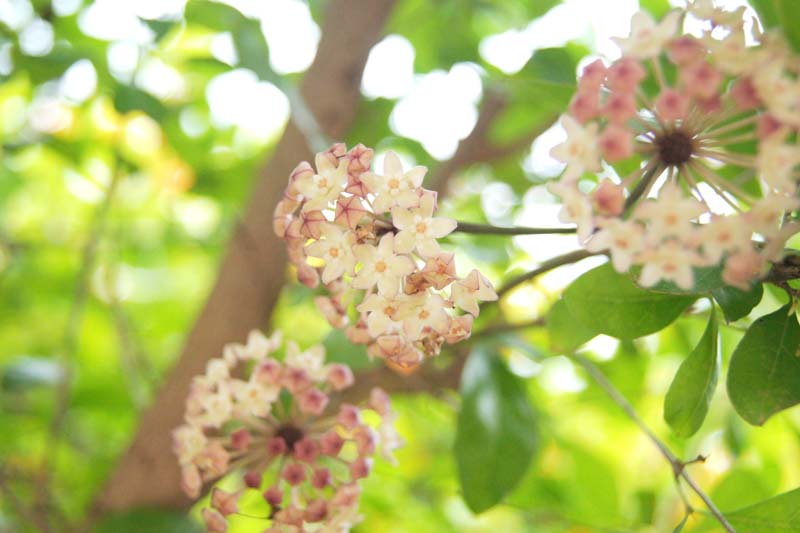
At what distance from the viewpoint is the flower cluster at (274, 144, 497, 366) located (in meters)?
0.58

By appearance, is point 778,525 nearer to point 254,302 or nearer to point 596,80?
point 596,80

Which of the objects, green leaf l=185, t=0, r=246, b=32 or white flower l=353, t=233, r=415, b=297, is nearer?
white flower l=353, t=233, r=415, b=297

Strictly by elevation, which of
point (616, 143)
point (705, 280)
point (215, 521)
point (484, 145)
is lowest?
point (484, 145)

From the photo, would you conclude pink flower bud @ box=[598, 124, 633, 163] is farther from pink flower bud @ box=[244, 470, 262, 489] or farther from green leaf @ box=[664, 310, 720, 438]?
pink flower bud @ box=[244, 470, 262, 489]

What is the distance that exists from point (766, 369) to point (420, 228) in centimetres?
28

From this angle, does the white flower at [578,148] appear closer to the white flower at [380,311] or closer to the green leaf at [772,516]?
the white flower at [380,311]

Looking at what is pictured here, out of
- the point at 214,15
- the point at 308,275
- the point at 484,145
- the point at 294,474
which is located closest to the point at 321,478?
the point at 294,474

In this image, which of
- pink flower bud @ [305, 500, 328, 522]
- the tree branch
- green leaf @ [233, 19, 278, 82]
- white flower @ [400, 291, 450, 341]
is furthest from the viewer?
the tree branch

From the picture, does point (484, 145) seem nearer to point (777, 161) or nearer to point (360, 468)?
point (360, 468)

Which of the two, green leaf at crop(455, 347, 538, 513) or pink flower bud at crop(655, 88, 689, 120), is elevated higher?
pink flower bud at crop(655, 88, 689, 120)

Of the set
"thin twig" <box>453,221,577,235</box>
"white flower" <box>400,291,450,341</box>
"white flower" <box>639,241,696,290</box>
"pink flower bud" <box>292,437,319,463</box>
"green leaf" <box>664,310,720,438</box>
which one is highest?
"white flower" <box>639,241,696,290</box>

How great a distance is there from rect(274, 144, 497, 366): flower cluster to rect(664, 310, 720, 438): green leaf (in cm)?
17

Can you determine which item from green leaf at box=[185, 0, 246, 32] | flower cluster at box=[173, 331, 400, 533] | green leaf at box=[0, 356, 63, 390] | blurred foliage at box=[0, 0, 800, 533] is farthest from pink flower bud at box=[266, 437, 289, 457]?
green leaf at box=[0, 356, 63, 390]

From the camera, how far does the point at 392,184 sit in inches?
23.1
